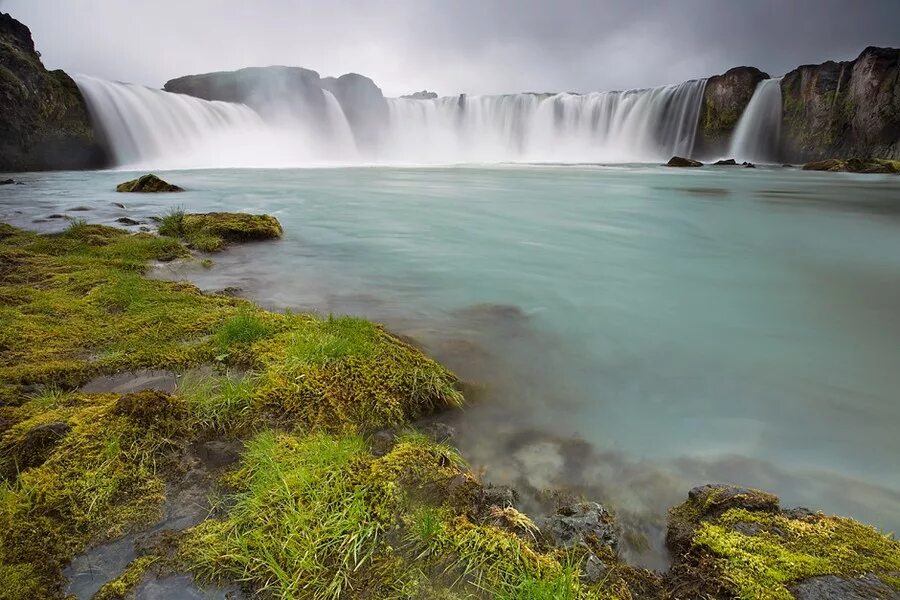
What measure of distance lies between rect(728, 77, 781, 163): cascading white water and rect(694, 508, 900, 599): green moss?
5199 cm

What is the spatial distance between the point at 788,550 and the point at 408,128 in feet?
221

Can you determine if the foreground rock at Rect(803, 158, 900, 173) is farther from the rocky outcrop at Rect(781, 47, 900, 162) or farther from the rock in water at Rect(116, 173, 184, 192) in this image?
the rock in water at Rect(116, 173, 184, 192)

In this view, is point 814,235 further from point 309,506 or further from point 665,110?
point 665,110

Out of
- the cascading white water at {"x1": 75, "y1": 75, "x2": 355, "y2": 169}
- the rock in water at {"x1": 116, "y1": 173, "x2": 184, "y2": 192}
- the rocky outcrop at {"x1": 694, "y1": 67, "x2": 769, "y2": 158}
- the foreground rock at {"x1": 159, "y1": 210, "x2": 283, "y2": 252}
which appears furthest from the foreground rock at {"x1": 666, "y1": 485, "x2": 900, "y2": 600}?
the rocky outcrop at {"x1": 694, "y1": 67, "x2": 769, "y2": 158}

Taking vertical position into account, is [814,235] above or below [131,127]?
below

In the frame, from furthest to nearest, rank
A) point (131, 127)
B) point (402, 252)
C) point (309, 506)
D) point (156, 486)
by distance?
1. point (131, 127)
2. point (402, 252)
3. point (156, 486)
4. point (309, 506)

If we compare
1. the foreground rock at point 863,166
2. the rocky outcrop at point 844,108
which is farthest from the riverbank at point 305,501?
the rocky outcrop at point 844,108

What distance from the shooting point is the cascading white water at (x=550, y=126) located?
4750 centimetres

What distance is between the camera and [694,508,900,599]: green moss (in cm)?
163

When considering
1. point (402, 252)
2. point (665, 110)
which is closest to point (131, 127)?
point (402, 252)

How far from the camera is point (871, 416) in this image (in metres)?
3.33

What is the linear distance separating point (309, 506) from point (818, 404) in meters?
3.75

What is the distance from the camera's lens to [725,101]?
44.2 metres

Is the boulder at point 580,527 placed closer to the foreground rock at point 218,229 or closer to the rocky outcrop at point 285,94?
the foreground rock at point 218,229
